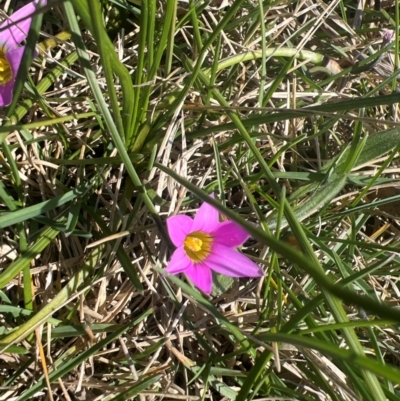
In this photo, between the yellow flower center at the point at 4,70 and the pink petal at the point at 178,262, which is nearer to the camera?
the pink petal at the point at 178,262

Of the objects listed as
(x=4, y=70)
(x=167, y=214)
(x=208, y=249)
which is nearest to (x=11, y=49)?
(x=4, y=70)

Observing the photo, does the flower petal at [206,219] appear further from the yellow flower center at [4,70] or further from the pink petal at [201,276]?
the yellow flower center at [4,70]

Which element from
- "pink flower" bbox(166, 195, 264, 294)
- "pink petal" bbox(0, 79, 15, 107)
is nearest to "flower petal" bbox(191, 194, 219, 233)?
"pink flower" bbox(166, 195, 264, 294)

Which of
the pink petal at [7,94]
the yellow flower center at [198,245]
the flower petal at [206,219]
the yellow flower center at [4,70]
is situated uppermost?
the yellow flower center at [4,70]

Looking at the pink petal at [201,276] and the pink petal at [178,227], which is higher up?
the pink petal at [178,227]

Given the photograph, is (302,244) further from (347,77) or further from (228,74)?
(347,77)

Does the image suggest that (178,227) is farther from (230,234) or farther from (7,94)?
(7,94)

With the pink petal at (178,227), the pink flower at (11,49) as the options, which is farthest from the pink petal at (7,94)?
the pink petal at (178,227)

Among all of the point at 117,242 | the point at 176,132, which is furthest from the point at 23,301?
the point at 176,132
